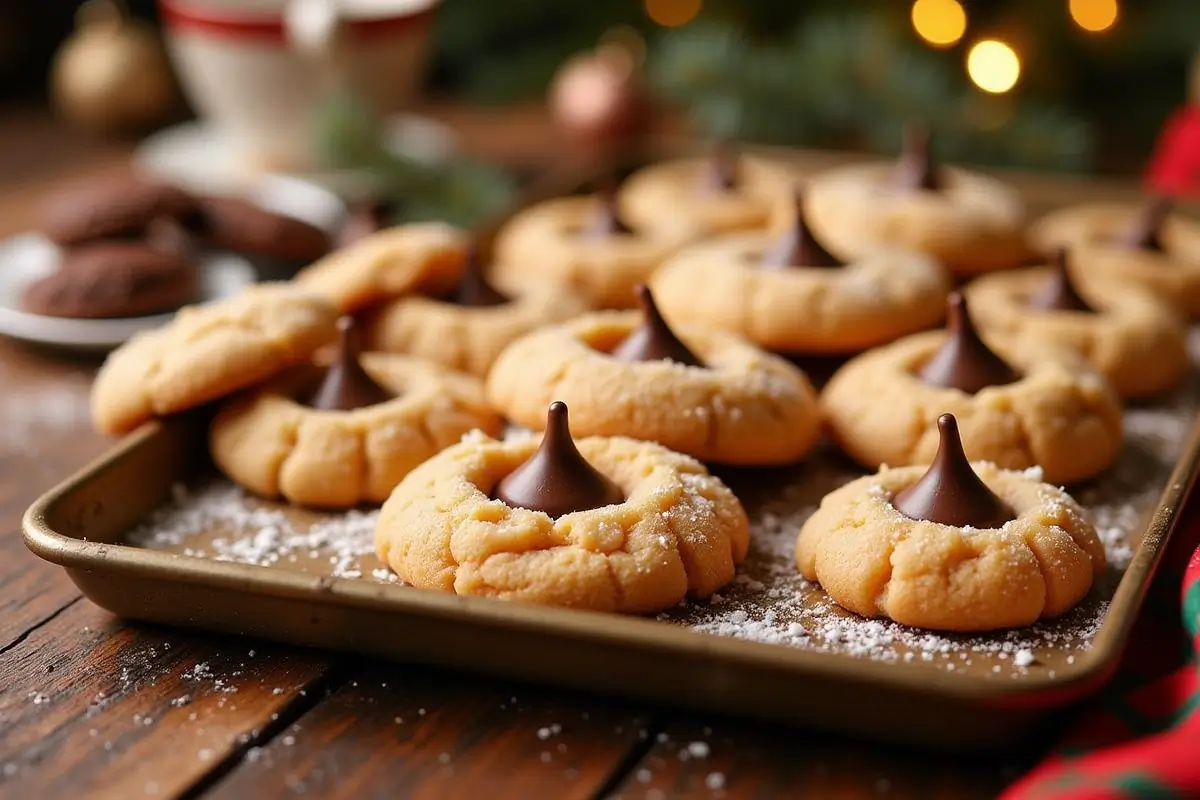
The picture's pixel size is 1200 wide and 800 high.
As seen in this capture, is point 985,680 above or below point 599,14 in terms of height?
below

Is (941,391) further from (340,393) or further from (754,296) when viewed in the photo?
(340,393)

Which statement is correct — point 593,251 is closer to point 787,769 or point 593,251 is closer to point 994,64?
point 787,769

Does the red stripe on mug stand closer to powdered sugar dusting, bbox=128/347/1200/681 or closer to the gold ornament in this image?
the gold ornament

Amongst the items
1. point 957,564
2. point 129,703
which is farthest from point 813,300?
point 129,703

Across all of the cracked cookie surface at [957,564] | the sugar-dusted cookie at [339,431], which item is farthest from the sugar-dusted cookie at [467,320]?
the cracked cookie surface at [957,564]

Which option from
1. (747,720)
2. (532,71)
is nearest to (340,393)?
(747,720)

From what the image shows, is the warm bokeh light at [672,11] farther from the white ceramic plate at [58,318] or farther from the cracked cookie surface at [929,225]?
the white ceramic plate at [58,318]
